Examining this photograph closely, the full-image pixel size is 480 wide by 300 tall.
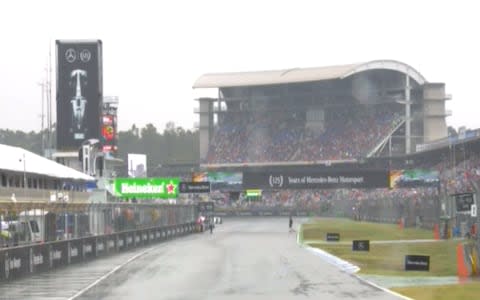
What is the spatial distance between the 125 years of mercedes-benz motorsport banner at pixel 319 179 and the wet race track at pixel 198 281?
1638 inches

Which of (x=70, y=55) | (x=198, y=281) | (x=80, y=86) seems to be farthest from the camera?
(x=80, y=86)

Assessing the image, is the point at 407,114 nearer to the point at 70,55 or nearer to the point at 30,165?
the point at 70,55

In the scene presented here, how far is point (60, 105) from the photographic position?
60.3m

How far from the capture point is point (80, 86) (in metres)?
60.6

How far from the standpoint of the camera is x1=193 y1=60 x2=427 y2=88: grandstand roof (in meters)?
123

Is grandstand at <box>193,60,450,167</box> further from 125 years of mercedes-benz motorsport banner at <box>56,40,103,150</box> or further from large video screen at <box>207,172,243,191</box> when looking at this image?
125 years of mercedes-benz motorsport banner at <box>56,40,103,150</box>

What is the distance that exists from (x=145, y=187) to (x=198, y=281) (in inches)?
2016

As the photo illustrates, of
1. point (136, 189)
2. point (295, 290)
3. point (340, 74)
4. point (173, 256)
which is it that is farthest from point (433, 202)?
point (340, 74)

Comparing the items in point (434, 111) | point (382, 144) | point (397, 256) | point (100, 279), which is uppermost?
point (434, 111)

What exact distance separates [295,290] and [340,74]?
4166 inches

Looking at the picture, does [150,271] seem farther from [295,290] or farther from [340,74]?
[340,74]

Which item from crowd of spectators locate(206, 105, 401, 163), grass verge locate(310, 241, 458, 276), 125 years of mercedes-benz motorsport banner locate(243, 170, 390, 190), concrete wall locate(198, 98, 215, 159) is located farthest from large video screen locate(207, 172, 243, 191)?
concrete wall locate(198, 98, 215, 159)

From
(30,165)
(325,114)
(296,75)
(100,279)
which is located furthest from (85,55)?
(325,114)

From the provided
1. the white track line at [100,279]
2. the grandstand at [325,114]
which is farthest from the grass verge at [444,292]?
the grandstand at [325,114]
